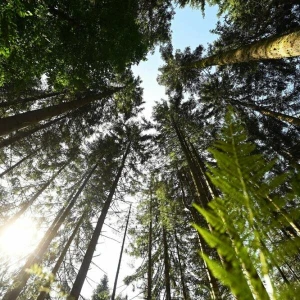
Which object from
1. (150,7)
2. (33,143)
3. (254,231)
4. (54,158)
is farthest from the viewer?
(54,158)

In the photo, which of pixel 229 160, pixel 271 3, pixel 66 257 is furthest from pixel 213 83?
pixel 229 160

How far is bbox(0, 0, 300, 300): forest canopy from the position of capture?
20.2 feet

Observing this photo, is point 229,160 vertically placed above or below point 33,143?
below

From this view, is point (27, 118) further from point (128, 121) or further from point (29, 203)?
point (128, 121)

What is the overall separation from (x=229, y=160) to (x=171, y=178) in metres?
12.8

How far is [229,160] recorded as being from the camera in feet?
1.92

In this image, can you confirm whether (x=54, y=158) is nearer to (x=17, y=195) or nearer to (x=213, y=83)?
(x=17, y=195)

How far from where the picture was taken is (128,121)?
18234 millimetres

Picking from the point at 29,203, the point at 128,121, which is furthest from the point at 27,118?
the point at 128,121

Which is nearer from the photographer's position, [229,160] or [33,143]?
[229,160]

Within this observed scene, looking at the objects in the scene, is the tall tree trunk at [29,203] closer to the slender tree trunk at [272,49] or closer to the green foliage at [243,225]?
the slender tree trunk at [272,49]

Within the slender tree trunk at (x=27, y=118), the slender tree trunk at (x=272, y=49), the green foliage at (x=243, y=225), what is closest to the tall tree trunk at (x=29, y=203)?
the slender tree trunk at (x=27, y=118)

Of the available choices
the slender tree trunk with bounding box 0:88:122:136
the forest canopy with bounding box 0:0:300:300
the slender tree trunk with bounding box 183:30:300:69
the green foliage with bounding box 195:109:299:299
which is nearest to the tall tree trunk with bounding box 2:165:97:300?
the forest canopy with bounding box 0:0:300:300

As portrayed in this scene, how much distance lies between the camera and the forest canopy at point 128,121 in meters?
6.15
